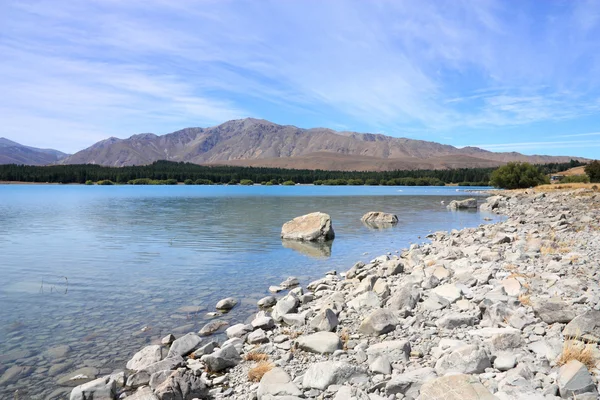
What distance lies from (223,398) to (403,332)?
419 centimetres

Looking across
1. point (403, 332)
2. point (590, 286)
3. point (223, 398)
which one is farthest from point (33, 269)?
point (590, 286)

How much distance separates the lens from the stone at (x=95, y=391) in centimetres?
734

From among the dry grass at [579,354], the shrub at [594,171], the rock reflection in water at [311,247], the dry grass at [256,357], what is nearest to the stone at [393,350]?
the dry grass at [256,357]

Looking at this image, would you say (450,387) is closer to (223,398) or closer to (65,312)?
(223,398)

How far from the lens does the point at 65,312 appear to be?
504 inches

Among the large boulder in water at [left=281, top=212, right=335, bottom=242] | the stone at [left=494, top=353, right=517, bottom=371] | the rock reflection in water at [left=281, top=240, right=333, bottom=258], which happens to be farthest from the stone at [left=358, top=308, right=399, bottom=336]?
the large boulder in water at [left=281, top=212, right=335, bottom=242]

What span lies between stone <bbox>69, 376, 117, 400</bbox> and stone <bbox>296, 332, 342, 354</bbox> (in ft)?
12.5

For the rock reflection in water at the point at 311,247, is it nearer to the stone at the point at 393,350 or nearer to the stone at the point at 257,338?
the stone at the point at 257,338

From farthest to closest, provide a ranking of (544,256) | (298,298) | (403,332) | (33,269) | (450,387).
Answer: (33,269) → (544,256) → (298,298) → (403,332) → (450,387)

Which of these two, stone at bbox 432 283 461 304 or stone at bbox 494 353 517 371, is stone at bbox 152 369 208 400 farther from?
stone at bbox 432 283 461 304

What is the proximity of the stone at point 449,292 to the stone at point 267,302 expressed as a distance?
529cm

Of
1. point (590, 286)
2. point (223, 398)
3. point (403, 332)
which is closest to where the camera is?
point (223, 398)

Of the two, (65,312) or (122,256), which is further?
(122,256)

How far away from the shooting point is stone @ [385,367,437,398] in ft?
20.5
